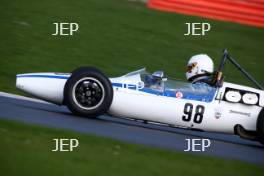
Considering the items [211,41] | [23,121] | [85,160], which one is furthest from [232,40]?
[85,160]

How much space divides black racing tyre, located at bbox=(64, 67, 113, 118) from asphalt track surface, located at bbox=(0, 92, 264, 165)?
0.19 m

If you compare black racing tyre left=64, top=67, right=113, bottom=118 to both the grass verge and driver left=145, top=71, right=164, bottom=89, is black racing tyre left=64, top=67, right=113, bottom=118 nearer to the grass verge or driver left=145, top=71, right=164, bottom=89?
driver left=145, top=71, right=164, bottom=89

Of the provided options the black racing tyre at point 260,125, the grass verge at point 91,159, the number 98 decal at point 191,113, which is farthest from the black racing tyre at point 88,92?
the black racing tyre at point 260,125

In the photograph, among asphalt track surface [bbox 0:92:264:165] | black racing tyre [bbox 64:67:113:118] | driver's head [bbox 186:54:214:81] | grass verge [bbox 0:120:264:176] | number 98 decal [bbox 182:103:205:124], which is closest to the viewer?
grass verge [bbox 0:120:264:176]

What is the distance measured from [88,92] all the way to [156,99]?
872 mm

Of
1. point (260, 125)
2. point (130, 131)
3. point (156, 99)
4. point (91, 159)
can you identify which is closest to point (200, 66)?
point (156, 99)

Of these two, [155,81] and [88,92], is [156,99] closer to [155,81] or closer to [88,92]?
[155,81]

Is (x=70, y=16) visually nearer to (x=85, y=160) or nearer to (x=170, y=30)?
(x=170, y=30)

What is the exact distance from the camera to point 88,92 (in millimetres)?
9648

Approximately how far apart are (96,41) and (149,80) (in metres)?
5.98

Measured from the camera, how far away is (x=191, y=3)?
1819 centimetres

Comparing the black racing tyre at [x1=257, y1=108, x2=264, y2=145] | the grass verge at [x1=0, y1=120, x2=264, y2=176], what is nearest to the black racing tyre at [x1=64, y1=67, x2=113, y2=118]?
the grass verge at [x1=0, y1=120, x2=264, y2=176]

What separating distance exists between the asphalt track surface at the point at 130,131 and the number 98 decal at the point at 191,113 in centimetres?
28

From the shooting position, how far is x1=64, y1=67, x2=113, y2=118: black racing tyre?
9531mm
